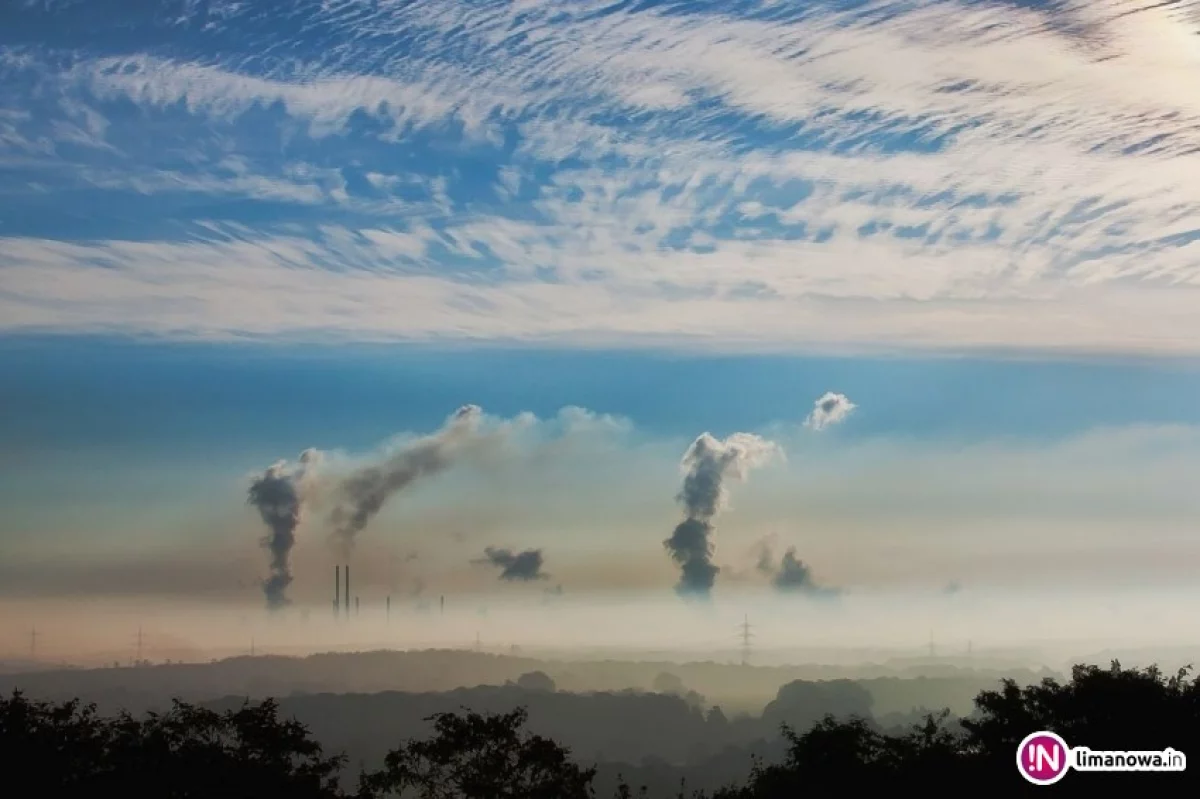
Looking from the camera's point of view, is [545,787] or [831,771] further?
[831,771]

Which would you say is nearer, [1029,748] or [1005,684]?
[1029,748]

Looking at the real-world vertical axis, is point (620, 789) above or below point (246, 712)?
below

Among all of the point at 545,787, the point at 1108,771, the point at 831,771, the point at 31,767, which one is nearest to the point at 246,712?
the point at 31,767

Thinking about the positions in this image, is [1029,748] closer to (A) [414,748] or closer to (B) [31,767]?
(A) [414,748]

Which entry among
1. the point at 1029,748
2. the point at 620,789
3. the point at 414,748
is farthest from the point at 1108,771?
the point at 414,748

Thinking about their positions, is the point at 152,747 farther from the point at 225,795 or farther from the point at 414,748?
the point at 414,748

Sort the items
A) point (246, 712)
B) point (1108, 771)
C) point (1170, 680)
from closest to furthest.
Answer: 1. point (1108, 771)
2. point (246, 712)
3. point (1170, 680)

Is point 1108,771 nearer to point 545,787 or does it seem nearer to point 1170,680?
point 1170,680

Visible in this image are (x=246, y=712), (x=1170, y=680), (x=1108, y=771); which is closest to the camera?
(x=1108, y=771)
